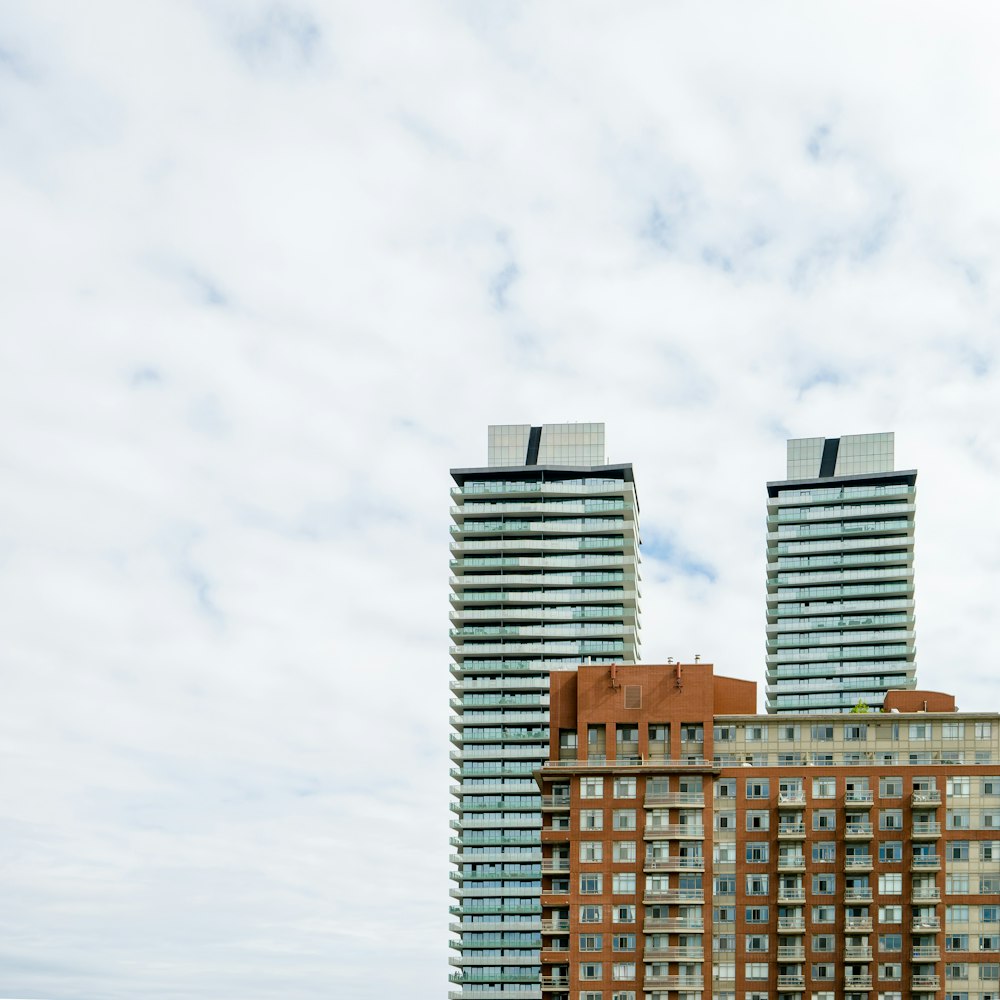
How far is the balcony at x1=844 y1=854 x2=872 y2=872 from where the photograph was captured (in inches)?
6186

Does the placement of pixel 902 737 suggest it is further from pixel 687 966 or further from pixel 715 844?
pixel 687 966

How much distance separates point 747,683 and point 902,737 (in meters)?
17.3

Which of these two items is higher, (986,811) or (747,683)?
(747,683)

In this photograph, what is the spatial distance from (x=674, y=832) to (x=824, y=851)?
15.6 meters

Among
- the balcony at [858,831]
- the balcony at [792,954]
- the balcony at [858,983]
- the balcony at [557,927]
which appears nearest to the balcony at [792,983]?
the balcony at [792,954]

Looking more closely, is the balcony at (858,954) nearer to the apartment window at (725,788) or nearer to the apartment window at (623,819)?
the apartment window at (725,788)

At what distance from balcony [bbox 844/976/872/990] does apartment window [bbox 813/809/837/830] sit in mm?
15000

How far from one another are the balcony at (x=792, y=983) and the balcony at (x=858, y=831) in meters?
15.0

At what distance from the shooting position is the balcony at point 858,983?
154 m

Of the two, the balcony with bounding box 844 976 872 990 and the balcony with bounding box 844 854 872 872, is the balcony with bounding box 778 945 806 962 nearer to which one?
the balcony with bounding box 844 976 872 990

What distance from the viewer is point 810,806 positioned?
524 ft

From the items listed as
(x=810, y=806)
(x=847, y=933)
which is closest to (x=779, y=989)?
(x=847, y=933)

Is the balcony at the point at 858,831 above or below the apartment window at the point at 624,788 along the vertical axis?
→ below

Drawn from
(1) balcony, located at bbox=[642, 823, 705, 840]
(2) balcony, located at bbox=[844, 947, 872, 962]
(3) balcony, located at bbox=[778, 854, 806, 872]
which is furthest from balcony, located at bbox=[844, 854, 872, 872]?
(1) balcony, located at bbox=[642, 823, 705, 840]
